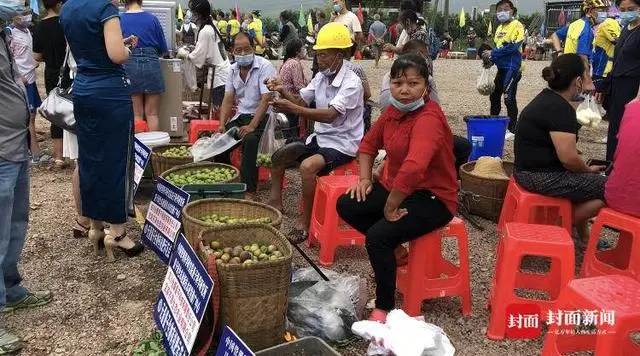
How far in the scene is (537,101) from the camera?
12.9 feet

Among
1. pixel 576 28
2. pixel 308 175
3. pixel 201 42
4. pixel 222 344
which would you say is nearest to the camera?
pixel 222 344

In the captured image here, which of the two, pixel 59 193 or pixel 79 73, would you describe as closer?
pixel 79 73

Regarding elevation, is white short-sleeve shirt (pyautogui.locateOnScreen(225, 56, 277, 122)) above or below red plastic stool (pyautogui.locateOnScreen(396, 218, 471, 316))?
above

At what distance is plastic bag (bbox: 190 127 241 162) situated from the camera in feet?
17.0

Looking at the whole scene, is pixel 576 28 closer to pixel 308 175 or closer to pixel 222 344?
pixel 308 175

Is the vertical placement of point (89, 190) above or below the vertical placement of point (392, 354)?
above

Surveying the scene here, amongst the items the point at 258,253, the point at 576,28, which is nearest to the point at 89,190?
the point at 258,253

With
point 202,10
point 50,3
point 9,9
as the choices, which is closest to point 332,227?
point 9,9

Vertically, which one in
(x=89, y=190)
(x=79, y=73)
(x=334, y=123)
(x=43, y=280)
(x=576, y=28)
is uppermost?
(x=576, y=28)

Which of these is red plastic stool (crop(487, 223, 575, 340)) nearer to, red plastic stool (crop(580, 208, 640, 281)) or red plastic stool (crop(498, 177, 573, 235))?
red plastic stool (crop(580, 208, 640, 281))

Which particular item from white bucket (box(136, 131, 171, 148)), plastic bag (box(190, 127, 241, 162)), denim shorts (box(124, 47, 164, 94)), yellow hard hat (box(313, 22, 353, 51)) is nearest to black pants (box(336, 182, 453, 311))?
yellow hard hat (box(313, 22, 353, 51))

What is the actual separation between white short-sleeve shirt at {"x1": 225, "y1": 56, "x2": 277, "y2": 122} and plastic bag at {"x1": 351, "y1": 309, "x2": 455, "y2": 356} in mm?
3091

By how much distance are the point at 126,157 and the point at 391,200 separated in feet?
6.33

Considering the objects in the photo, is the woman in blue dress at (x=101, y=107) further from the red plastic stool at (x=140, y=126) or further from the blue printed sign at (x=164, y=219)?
the red plastic stool at (x=140, y=126)
